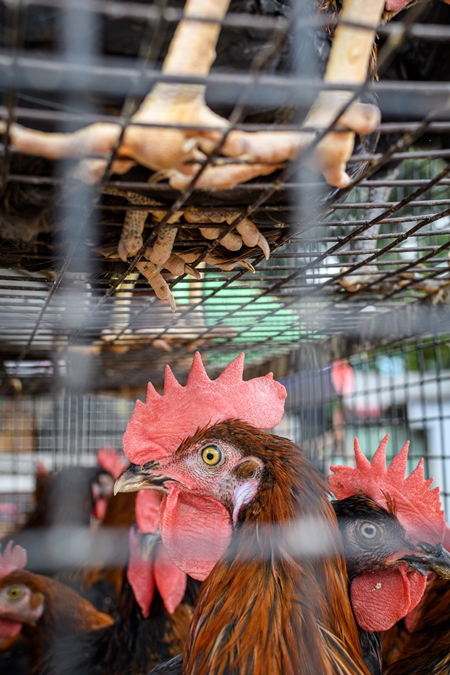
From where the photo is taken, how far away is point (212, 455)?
1005 mm

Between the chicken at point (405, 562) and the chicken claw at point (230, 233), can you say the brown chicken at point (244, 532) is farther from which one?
the chicken claw at point (230, 233)

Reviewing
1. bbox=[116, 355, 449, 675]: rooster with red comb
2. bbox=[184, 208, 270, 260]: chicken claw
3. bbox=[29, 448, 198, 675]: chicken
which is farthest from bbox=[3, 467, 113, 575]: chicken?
bbox=[184, 208, 270, 260]: chicken claw

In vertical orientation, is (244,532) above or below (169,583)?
above

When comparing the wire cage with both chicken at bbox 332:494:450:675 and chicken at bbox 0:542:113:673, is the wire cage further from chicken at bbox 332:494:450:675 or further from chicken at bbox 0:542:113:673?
chicken at bbox 0:542:113:673

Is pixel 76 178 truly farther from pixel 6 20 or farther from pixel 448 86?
pixel 448 86

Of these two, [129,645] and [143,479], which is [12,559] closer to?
[129,645]

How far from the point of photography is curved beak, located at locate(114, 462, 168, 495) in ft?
3.36

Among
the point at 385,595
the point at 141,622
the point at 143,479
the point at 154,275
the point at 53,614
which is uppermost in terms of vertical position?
the point at 154,275

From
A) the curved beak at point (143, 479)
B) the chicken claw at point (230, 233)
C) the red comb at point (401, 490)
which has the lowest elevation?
the red comb at point (401, 490)

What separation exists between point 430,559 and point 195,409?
0.54 metres

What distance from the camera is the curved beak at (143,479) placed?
1.02 m

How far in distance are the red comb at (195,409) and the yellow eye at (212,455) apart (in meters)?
0.07

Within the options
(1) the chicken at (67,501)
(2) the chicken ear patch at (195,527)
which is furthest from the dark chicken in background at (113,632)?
(1) the chicken at (67,501)

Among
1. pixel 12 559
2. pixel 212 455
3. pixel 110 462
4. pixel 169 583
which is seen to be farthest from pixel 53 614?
pixel 110 462
